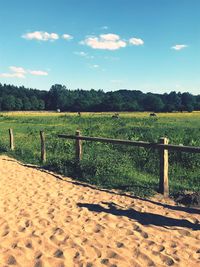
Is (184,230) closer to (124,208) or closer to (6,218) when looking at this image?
(124,208)

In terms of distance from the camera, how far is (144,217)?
22.4 feet

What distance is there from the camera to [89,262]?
485cm

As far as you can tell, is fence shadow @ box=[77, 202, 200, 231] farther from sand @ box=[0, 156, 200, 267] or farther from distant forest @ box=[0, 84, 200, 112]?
distant forest @ box=[0, 84, 200, 112]

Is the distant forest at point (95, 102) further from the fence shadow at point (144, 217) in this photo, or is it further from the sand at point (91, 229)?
the fence shadow at point (144, 217)

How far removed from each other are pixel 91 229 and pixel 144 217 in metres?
1.24

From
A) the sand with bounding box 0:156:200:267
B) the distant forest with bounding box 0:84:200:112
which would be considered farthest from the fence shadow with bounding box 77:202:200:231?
the distant forest with bounding box 0:84:200:112

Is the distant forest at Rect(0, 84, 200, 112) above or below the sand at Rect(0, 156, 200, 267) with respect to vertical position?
above

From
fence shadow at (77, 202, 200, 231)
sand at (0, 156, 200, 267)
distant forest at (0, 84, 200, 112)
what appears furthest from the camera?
distant forest at (0, 84, 200, 112)

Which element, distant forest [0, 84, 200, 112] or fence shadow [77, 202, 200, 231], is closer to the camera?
fence shadow [77, 202, 200, 231]

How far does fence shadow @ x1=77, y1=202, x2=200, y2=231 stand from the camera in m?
6.46

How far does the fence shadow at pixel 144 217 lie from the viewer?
6.46m

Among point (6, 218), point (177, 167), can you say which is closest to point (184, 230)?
point (6, 218)

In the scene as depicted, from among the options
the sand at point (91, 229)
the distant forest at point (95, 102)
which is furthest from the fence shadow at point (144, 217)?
the distant forest at point (95, 102)

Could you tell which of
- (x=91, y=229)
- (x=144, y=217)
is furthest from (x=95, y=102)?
(x=91, y=229)
